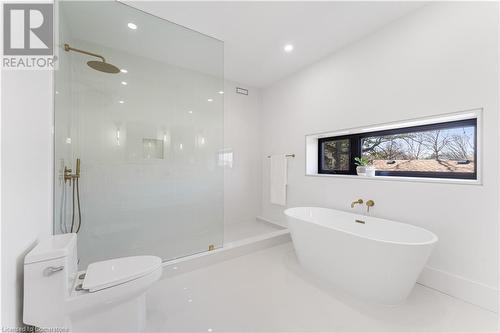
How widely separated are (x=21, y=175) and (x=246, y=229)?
273cm

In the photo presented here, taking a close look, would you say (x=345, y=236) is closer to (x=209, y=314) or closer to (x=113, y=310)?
(x=209, y=314)

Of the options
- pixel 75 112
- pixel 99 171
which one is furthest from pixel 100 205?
pixel 75 112

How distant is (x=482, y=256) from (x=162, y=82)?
3.40 meters

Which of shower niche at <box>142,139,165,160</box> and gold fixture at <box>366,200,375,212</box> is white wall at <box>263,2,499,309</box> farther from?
shower niche at <box>142,139,165,160</box>

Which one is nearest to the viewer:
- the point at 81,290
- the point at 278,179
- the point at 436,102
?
the point at 81,290

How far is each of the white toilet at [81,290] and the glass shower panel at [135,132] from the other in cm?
68

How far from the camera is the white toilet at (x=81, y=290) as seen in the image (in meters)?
1.04

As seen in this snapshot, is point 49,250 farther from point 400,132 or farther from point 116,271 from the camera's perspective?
point 400,132

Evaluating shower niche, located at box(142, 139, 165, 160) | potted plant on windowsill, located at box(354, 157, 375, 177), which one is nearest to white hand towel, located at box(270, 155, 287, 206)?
potted plant on windowsill, located at box(354, 157, 375, 177)

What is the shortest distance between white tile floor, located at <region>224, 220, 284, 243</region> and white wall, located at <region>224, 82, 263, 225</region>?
102 mm

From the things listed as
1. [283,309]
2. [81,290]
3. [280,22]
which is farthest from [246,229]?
[280,22]

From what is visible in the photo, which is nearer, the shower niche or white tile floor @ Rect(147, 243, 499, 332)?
white tile floor @ Rect(147, 243, 499, 332)

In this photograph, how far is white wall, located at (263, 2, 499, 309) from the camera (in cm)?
158

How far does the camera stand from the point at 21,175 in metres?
1.05
